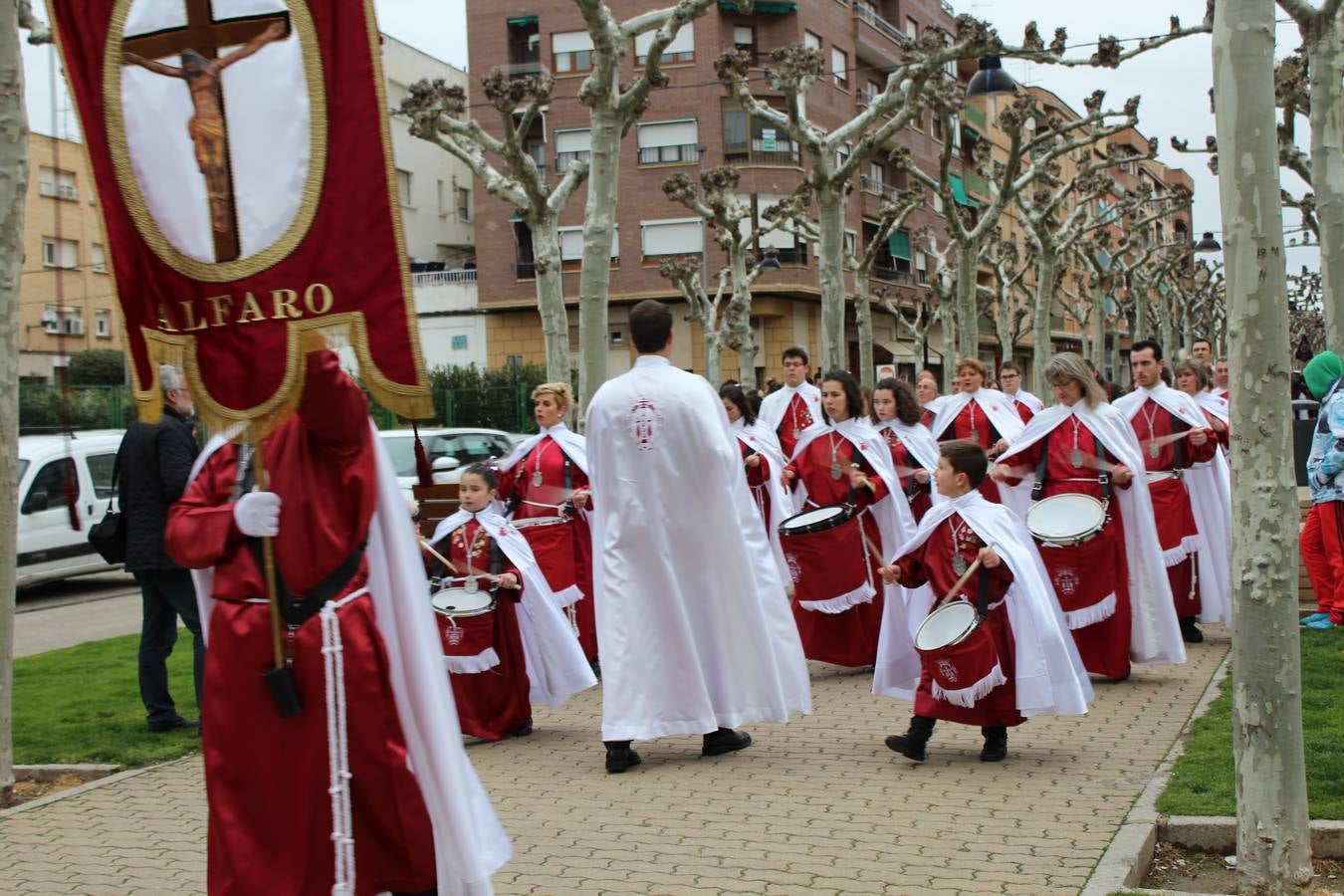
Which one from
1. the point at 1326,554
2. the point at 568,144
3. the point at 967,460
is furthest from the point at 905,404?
the point at 568,144

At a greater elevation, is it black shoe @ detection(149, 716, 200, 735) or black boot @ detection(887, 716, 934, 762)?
black boot @ detection(887, 716, 934, 762)

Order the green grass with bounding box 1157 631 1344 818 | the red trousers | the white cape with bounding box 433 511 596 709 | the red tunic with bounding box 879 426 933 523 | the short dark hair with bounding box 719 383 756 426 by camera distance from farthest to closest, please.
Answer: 1. the short dark hair with bounding box 719 383 756 426
2. the red tunic with bounding box 879 426 933 523
3. the red trousers
4. the white cape with bounding box 433 511 596 709
5. the green grass with bounding box 1157 631 1344 818

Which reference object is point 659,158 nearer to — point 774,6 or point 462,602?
point 774,6

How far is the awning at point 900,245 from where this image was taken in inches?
2383

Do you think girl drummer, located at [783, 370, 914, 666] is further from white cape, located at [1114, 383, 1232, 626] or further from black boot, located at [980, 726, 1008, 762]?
black boot, located at [980, 726, 1008, 762]

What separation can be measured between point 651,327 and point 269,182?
142 inches

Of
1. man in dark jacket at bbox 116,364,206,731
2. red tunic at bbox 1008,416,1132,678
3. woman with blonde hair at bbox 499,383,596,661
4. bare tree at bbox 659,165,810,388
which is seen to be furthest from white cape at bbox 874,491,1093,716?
bare tree at bbox 659,165,810,388

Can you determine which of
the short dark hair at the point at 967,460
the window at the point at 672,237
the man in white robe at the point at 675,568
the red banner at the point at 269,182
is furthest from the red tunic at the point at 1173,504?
the window at the point at 672,237

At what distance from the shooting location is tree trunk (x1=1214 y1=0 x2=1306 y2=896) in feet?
16.3

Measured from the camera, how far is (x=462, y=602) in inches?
327

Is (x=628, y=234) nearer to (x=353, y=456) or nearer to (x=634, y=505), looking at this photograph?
(x=634, y=505)

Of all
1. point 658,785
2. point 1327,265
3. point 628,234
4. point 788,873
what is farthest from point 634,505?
point 628,234

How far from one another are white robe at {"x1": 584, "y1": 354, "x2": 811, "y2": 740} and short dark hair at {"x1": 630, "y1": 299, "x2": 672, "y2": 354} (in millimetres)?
89

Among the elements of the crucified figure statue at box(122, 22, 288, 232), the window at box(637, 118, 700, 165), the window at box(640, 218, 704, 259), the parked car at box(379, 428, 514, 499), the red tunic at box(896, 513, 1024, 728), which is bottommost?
the red tunic at box(896, 513, 1024, 728)
